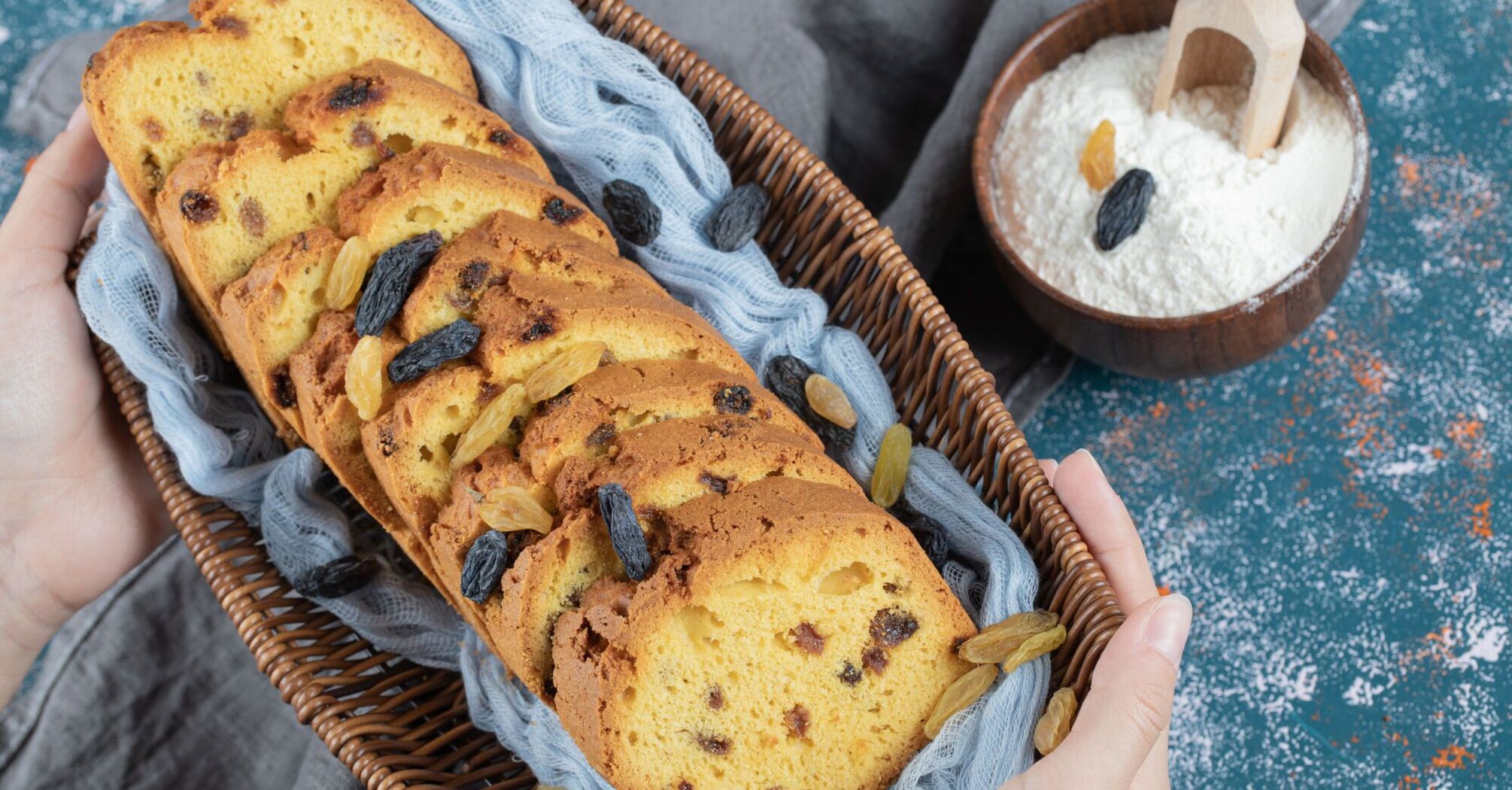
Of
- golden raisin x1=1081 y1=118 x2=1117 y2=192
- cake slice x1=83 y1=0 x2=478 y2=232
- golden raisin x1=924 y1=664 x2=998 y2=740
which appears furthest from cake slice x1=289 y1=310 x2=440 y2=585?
golden raisin x1=1081 y1=118 x2=1117 y2=192

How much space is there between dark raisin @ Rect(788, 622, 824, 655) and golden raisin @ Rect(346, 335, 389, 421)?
778 mm

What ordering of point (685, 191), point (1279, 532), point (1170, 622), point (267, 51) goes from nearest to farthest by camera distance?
point (1170, 622), point (267, 51), point (685, 191), point (1279, 532)

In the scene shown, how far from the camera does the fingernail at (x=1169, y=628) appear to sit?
1829 millimetres

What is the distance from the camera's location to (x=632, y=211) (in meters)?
2.45

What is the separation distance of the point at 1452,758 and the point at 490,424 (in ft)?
6.91

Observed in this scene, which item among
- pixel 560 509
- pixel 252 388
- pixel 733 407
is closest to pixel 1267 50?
pixel 733 407

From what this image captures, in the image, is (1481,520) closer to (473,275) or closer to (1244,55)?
(1244,55)

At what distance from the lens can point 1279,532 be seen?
282cm

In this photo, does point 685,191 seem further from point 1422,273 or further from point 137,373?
point 1422,273

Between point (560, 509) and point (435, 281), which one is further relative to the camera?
point (435, 281)

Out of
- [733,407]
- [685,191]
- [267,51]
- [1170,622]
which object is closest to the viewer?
[1170,622]

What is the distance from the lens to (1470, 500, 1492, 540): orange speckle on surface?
275cm

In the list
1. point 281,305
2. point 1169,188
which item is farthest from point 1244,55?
point 281,305

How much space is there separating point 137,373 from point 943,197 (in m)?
1.79
